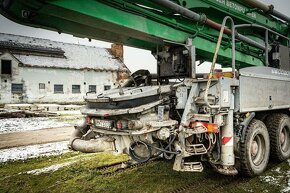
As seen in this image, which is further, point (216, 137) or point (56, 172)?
point (56, 172)

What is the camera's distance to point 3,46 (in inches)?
1031

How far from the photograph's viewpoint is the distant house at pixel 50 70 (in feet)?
81.5

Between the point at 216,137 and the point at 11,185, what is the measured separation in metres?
3.52

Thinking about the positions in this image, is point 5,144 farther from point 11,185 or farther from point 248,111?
point 248,111

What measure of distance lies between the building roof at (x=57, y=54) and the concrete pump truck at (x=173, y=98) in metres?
24.4

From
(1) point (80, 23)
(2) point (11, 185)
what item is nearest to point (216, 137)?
(1) point (80, 23)

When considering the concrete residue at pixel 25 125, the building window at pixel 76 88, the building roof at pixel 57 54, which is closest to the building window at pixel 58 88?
the building window at pixel 76 88

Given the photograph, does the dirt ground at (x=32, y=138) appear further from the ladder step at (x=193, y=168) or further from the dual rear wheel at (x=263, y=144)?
the dual rear wheel at (x=263, y=144)

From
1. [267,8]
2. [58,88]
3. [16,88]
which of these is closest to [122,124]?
[267,8]

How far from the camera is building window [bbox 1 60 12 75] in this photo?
2458 centimetres

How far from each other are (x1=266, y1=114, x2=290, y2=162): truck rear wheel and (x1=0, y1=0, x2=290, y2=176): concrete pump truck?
0.06ft

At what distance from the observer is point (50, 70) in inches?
1051

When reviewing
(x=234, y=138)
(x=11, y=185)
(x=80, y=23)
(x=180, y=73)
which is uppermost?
(x=80, y=23)

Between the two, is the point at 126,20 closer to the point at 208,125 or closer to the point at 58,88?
the point at 208,125
